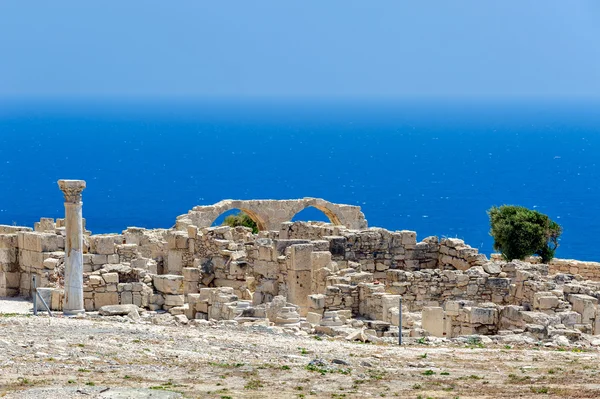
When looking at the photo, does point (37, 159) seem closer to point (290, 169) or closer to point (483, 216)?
point (290, 169)

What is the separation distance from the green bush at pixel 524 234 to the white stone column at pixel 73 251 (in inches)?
703

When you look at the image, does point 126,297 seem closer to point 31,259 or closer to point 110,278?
point 110,278

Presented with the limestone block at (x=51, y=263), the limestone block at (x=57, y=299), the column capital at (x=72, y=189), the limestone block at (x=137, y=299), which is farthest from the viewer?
the limestone block at (x=51, y=263)

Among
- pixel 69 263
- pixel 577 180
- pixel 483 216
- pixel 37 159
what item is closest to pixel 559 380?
pixel 69 263

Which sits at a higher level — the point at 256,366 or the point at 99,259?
the point at 99,259

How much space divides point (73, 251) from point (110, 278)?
1288 mm

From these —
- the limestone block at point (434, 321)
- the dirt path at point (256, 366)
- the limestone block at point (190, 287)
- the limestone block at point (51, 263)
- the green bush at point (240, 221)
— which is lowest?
the dirt path at point (256, 366)

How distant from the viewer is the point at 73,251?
2688cm

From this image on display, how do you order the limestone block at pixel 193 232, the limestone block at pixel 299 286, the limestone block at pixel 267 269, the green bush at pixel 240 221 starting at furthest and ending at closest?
the green bush at pixel 240 221 < the limestone block at pixel 193 232 < the limestone block at pixel 267 269 < the limestone block at pixel 299 286

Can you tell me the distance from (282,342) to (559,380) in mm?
5430

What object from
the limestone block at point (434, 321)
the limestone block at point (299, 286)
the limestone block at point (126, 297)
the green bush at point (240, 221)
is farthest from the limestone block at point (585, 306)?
the green bush at point (240, 221)

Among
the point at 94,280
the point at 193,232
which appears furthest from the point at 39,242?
the point at 193,232

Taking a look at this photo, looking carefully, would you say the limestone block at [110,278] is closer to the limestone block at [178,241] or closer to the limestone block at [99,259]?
the limestone block at [99,259]

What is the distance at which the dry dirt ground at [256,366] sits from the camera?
1794cm
